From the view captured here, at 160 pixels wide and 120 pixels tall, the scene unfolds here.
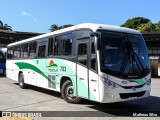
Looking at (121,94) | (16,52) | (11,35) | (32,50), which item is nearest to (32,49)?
(32,50)

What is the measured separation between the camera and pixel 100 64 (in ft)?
28.9

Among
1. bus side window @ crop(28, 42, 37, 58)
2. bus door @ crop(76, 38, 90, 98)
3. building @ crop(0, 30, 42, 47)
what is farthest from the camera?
building @ crop(0, 30, 42, 47)

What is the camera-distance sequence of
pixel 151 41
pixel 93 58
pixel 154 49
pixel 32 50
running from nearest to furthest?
pixel 93 58 < pixel 32 50 < pixel 151 41 < pixel 154 49

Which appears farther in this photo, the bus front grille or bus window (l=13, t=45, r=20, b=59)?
bus window (l=13, t=45, r=20, b=59)

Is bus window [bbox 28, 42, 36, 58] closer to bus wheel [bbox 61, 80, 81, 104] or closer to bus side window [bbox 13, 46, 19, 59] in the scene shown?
bus side window [bbox 13, 46, 19, 59]

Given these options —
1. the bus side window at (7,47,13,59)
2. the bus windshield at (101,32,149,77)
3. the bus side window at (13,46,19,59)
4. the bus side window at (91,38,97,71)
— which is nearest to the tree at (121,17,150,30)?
the bus side window at (7,47,13,59)

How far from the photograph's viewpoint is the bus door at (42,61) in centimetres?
1316

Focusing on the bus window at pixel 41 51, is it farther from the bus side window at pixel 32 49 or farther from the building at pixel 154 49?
the building at pixel 154 49

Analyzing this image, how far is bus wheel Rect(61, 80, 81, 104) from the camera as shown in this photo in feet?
35.2

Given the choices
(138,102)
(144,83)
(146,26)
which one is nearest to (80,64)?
(144,83)

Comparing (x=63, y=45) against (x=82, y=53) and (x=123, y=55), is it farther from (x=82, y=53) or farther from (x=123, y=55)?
(x=123, y=55)

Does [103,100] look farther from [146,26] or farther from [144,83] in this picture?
[146,26]

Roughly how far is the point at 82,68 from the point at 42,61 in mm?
4166

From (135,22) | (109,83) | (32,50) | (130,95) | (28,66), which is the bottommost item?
(130,95)
